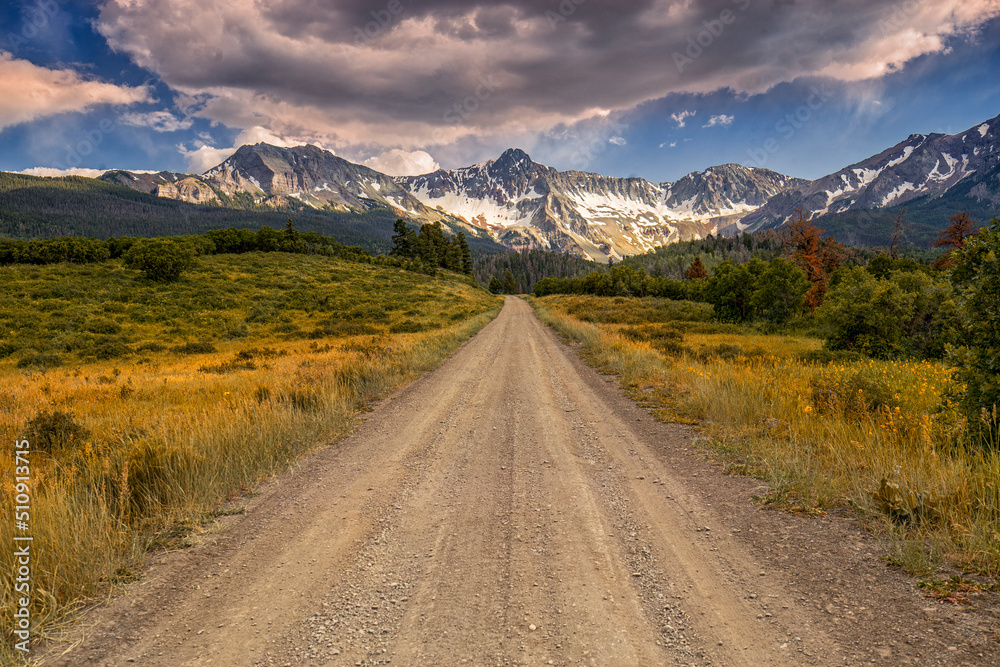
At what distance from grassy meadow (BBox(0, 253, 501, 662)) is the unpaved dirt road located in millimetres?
696

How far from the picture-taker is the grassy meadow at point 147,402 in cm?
434

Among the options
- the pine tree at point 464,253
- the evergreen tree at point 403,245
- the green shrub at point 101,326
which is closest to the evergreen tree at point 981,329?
the green shrub at point 101,326

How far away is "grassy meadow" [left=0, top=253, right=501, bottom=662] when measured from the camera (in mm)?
4336

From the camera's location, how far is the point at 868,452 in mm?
5836

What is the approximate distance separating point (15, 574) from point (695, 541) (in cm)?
657

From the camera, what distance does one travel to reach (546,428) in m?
9.05

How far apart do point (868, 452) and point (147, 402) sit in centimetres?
1605

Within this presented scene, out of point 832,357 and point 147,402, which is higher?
point 832,357

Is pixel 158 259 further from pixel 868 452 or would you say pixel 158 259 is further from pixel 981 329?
pixel 981 329

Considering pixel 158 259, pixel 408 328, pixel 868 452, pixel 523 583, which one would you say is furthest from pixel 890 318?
pixel 158 259

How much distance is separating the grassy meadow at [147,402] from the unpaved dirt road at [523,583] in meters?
0.70

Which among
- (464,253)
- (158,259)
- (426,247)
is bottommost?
(158,259)

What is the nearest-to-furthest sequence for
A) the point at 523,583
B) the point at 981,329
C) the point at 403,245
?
the point at 523,583, the point at 981,329, the point at 403,245

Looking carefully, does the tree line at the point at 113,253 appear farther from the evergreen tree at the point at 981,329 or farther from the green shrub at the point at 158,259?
the evergreen tree at the point at 981,329
